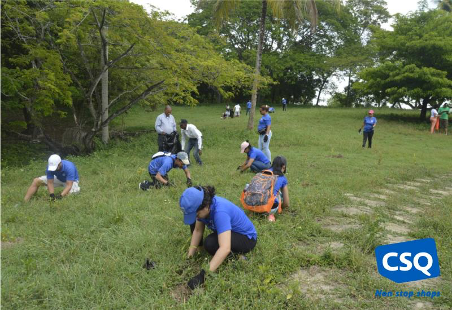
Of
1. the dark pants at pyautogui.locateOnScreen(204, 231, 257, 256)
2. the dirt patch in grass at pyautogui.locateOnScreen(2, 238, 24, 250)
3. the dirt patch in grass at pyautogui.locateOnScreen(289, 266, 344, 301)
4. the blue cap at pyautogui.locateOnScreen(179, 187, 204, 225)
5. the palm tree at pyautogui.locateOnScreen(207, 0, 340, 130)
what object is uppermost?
the palm tree at pyautogui.locateOnScreen(207, 0, 340, 130)

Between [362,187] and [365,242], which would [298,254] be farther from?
[362,187]

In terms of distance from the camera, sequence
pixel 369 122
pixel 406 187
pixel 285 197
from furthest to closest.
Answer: pixel 369 122 < pixel 406 187 < pixel 285 197

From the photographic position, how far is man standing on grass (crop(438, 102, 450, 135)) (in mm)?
16312

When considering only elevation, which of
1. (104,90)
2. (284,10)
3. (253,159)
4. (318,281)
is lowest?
(318,281)

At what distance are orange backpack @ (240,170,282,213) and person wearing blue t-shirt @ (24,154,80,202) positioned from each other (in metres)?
3.31

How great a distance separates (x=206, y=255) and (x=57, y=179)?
4026 millimetres

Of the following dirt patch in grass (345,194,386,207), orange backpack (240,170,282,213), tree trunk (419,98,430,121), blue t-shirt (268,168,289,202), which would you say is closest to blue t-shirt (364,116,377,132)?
dirt patch in grass (345,194,386,207)

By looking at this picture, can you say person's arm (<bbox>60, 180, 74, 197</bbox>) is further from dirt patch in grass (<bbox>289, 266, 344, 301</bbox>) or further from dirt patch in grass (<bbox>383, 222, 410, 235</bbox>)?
dirt patch in grass (<bbox>383, 222, 410, 235</bbox>)

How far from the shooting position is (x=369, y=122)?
1165 centimetres

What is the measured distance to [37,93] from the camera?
10.1 m

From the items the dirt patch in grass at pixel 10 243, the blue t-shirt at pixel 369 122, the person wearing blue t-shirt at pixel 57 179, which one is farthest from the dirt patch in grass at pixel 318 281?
the blue t-shirt at pixel 369 122

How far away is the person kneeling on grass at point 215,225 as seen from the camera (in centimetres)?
302

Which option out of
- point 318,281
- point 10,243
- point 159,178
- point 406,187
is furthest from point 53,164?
point 406,187

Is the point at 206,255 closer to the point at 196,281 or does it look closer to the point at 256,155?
the point at 196,281
